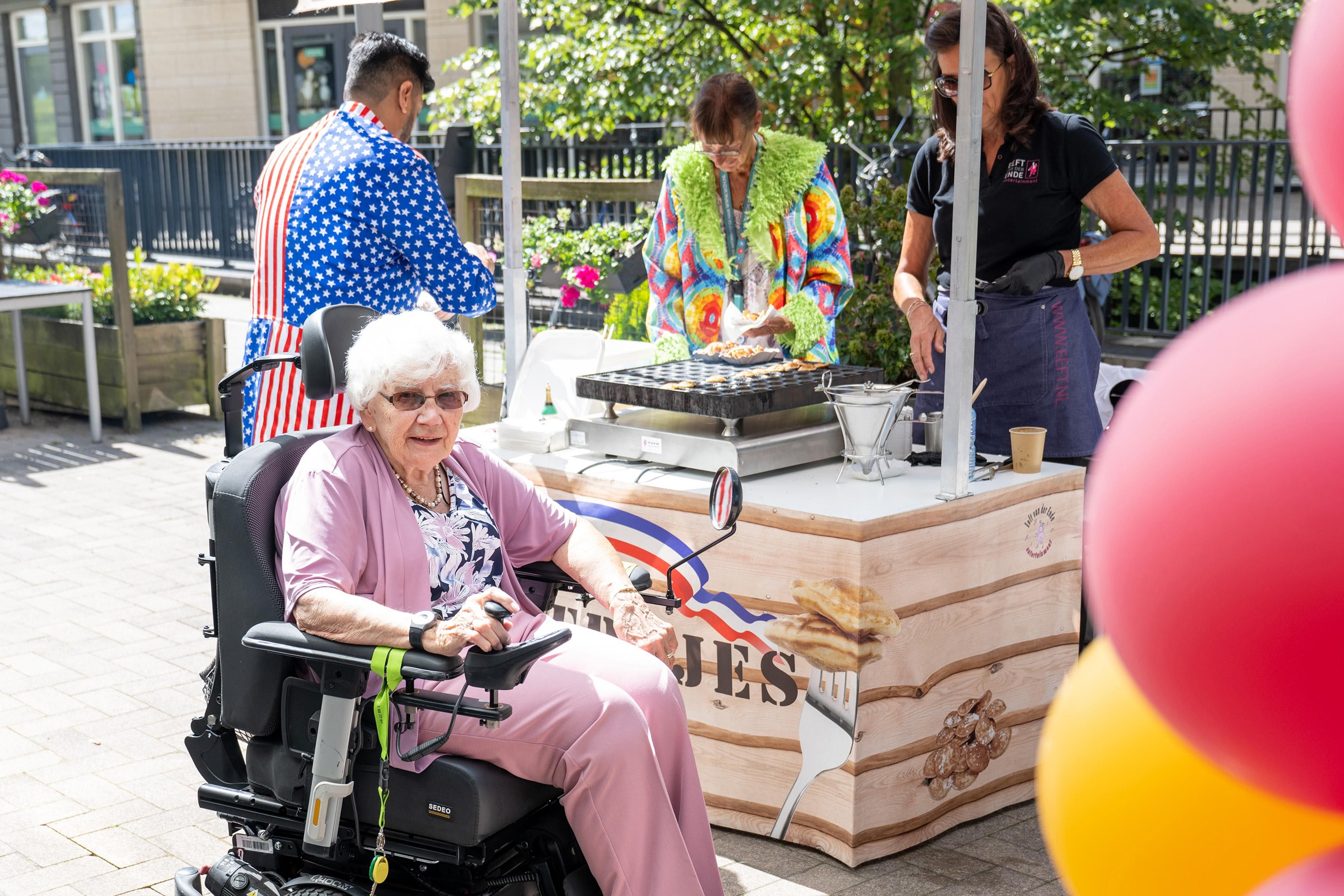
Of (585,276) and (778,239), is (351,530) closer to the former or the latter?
(778,239)

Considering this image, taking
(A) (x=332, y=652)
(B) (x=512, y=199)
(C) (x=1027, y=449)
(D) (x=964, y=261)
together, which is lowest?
(A) (x=332, y=652)

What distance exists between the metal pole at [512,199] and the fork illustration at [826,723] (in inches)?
52.9

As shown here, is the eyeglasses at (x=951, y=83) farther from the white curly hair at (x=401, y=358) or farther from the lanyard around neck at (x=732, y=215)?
the white curly hair at (x=401, y=358)

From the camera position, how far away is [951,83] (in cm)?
332

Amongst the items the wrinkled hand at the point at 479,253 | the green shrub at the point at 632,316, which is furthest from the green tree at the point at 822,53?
the wrinkled hand at the point at 479,253

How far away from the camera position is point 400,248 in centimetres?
361

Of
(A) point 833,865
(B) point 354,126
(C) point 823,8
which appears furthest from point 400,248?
(C) point 823,8

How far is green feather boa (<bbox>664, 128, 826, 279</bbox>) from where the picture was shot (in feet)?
12.8

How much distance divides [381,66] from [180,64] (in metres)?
18.0

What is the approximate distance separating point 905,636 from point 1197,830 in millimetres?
2046

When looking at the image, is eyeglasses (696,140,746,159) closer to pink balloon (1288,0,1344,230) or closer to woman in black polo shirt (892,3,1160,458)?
woman in black polo shirt (892,3,1160,458)

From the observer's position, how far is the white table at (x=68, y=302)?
759 cm

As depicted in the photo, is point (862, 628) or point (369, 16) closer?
point (862, 628)

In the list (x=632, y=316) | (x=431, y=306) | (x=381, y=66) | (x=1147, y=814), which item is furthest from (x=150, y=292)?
(x=1147, y=814)
